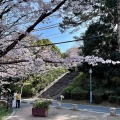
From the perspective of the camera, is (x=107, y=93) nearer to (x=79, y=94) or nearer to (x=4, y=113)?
(x=79, y=94)

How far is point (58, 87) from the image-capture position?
2759 cm

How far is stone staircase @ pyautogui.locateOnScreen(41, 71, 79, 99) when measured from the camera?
2506cm

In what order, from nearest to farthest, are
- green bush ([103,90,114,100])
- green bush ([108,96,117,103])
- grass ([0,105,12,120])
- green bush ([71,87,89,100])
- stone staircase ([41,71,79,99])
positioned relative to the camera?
grass ([0,105,12,120])
green bush ([108,96,117,103])
green bush ([103,90,114,100])
green bush ([71,87,89,100])
stone staircase ([41,71,79,99])

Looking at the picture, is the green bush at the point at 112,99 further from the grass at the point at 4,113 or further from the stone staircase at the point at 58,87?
the grass at the point at 4,113

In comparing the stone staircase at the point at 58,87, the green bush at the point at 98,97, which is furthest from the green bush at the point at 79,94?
the stone staircase at the point at 58,87

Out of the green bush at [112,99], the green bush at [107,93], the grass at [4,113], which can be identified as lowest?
the grass at [4,113]

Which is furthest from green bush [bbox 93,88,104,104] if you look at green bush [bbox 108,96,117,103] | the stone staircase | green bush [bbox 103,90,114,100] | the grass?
the grass

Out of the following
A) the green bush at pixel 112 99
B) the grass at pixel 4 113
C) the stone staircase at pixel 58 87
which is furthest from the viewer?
the stone staircase at pixel 58 87

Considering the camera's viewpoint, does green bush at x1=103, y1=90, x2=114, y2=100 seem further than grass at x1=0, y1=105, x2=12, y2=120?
Yes

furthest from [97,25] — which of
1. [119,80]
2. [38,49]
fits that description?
[38,49]

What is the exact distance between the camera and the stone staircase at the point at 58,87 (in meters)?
25.1

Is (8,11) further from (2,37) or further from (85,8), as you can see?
(85,8)

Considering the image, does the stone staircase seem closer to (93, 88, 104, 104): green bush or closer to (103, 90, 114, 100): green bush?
(93, 88, 104, 104): green bush

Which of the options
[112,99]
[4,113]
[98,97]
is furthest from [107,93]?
[4,113]
